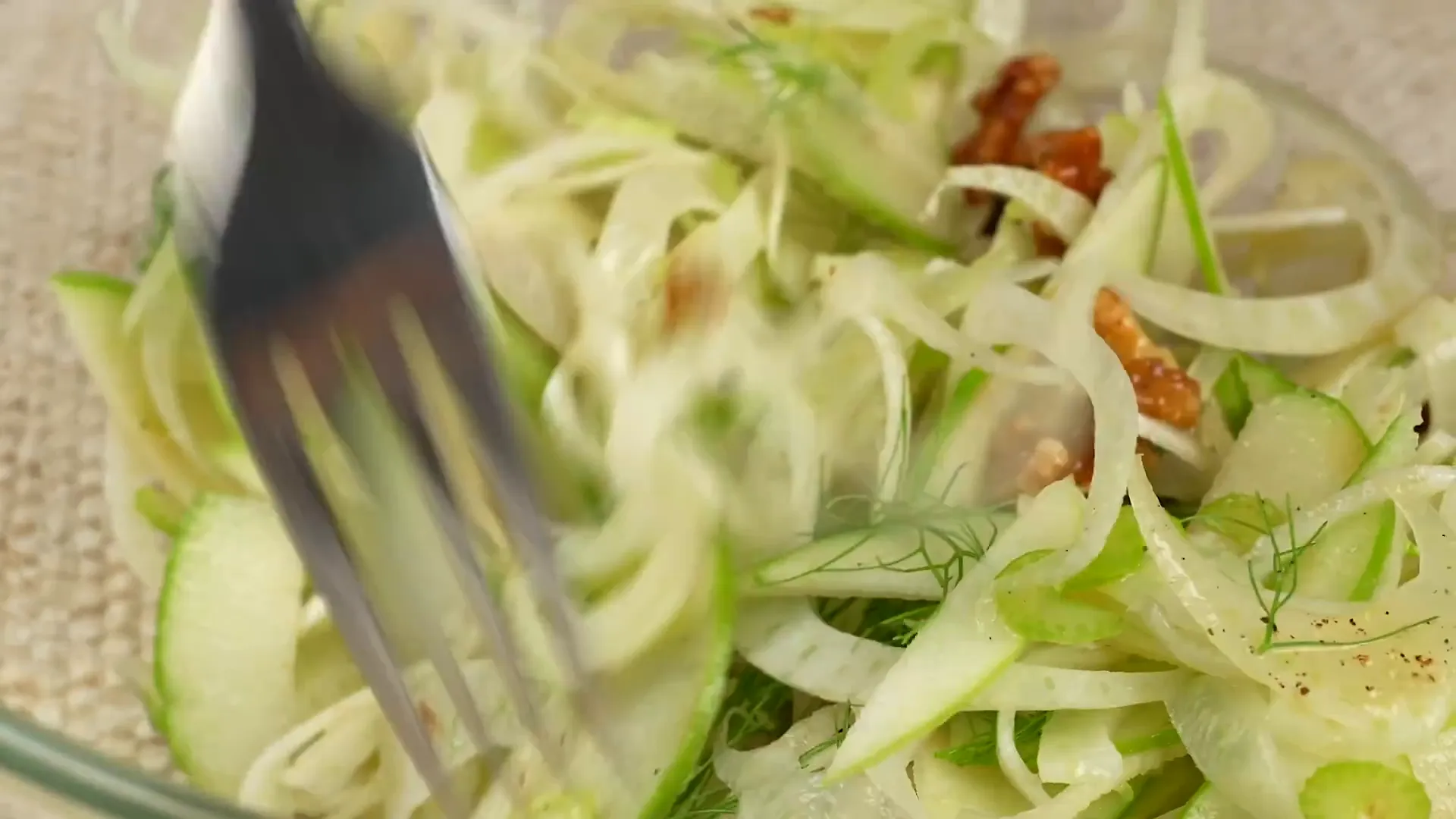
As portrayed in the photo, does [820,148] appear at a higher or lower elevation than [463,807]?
higher

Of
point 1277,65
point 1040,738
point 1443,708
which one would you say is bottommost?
→ point 1040,738

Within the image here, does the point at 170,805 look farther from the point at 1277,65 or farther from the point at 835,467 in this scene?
the point at 1277,65

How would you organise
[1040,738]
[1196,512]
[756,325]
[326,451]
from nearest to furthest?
[326,451] < [1040,738] < [1196,512] < [756,325]

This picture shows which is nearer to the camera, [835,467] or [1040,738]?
[1040,738]

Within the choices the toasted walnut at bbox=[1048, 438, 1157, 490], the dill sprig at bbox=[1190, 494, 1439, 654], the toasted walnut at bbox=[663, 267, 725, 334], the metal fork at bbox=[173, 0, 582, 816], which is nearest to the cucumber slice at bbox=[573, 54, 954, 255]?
the toasted walnut at bbox=[663, 267, 725, 334]

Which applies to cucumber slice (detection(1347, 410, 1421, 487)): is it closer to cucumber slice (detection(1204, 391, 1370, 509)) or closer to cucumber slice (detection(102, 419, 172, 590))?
cucumber slice (detection(1204, 391, 1370, 509))

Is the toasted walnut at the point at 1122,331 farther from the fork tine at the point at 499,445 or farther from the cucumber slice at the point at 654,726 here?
the fork tine at the point at 499,445

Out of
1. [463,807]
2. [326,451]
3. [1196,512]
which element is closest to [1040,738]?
[1196,512]
